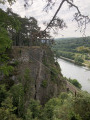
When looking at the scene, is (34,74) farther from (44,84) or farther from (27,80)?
(44,84)

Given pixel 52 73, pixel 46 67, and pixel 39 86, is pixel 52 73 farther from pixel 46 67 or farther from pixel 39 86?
pixel 39 86

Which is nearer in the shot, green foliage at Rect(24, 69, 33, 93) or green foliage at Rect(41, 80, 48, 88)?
green foliage at Rect(24, 69, 33, 93)

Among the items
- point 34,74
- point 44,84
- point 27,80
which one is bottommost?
point 44,84

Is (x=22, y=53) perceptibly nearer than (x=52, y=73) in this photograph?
Yes

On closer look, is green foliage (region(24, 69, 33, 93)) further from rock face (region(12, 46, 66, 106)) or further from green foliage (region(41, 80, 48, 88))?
green foliage (region(41, 80, 48, 88))

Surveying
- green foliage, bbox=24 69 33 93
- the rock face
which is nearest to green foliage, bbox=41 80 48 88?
the rock face

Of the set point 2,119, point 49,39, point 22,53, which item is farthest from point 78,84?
point 49,39

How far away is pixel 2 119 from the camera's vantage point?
5406 millimetres

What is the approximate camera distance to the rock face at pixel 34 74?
11204 millimetres

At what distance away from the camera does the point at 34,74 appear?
12.1 metres

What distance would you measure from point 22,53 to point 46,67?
3.41 meters

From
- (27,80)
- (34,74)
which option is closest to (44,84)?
(34,74)

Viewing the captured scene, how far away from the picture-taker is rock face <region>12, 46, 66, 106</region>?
11.2 meters

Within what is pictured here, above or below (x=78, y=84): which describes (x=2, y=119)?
above
